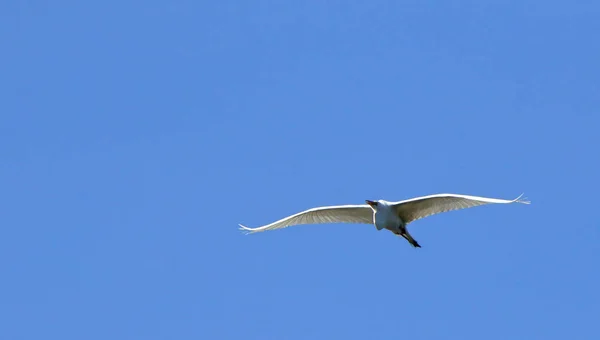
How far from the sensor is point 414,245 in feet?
148

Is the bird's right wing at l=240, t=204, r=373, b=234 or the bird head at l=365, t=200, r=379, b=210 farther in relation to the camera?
the bird's right wing at l=240, t=204, r=373, b=234

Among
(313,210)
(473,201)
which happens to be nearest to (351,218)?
(313,210)

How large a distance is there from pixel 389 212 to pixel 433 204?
4.35 feet

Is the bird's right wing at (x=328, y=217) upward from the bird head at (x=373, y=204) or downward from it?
upward

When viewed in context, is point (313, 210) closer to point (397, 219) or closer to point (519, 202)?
point (397, 219)

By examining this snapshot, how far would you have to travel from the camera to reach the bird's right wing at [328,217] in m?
46.1

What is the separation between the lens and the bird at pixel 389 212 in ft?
143

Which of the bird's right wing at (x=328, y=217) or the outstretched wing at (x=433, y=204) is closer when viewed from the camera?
the outstretched wing at (x=433, y=204)

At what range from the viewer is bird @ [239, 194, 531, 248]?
4369 cm

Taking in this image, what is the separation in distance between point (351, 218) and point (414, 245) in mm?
2475

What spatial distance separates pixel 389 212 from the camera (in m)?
44.6

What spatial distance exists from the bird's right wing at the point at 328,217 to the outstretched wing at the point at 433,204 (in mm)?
1461

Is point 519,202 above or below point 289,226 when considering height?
below

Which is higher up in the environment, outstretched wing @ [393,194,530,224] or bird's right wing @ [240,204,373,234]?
bird's right wing @ [240,204,373,234]
